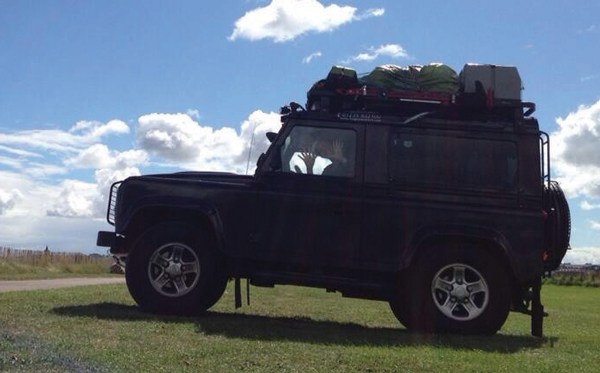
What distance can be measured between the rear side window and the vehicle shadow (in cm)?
162

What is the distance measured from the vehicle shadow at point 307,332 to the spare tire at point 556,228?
2.92 feet

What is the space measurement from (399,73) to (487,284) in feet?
8.30

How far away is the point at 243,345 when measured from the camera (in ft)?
22.8

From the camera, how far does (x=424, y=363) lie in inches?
253

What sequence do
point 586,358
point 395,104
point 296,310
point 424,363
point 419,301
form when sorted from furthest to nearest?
point 296,310 → point 395,104 → point 419,301 → point 586,358 → point 424,363

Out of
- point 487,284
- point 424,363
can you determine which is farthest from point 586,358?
point 424,363

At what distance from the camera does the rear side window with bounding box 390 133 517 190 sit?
349 inches

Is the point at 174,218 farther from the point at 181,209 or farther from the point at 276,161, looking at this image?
the point at 276,161

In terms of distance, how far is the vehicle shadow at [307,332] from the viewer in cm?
776

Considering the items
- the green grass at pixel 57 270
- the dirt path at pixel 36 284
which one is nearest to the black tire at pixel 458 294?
the dirt path at pixel 36 284

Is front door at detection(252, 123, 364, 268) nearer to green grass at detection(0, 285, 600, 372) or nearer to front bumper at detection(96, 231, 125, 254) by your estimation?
green grass at detection(0, 285, 600, 372)

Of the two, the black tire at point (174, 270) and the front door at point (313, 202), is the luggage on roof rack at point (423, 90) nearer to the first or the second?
the front door at point (313, 202)

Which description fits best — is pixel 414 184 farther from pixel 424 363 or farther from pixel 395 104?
pixel 424 363

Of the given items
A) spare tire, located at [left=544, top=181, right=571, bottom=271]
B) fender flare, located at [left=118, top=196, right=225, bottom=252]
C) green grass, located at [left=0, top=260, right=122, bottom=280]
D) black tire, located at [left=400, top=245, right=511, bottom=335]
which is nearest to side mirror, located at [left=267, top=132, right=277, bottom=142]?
fender flare, located at [left=118, top=196, right=225, bottom=252]
